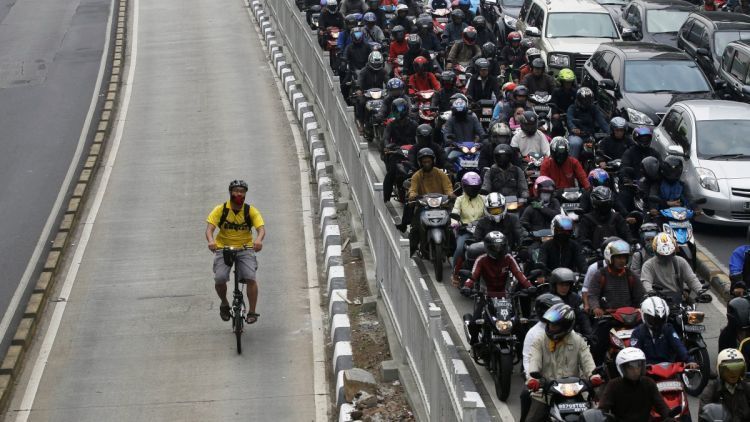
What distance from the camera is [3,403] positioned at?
605 inches

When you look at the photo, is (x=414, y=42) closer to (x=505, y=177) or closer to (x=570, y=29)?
(x=570, y=29)

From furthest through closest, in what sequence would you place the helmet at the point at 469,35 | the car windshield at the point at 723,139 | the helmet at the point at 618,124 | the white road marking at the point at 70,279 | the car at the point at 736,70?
1. the helmet at the point at 469,35
2. the car at the point at 736,70
3. the helmet at the point at 618,124
4. the car windshield at the point at 723,139
5. the white road marking at the point at 70,279

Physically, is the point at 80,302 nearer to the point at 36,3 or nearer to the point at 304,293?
the point at 304,293

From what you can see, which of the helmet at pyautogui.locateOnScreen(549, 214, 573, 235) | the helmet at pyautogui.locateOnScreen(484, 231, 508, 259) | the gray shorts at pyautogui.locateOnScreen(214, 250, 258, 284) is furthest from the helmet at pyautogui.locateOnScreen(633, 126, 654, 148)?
the gray shorts at pyautogui.locateOnScreen(214, 250, 258, 284)

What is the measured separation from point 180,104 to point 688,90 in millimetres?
12103

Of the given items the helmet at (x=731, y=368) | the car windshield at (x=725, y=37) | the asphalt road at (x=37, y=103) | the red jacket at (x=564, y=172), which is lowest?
the asphalt road at (x=37, y=103)

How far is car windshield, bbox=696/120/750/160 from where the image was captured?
20.2 metres

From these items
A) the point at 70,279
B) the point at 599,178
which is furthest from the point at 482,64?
the point at 70,279

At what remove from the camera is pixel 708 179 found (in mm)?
19703

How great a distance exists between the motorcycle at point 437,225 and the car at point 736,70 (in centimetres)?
817

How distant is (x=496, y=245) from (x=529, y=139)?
616 cm

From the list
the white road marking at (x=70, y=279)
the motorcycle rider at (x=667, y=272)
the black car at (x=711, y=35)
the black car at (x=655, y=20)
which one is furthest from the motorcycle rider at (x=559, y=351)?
the black car at (x=655, y=20)

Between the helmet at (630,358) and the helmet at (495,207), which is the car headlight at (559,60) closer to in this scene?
the helmet at (495,207)

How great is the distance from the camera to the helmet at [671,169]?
59.5 ft
